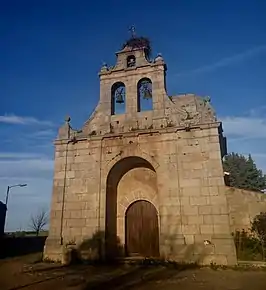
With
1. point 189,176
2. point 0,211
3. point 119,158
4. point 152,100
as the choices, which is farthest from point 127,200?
point 0,211

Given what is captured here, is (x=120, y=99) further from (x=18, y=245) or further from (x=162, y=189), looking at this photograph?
(x=18, y=245)

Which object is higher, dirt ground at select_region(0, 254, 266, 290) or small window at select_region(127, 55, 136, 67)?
small window at select_region(127, 55, 136, 67)

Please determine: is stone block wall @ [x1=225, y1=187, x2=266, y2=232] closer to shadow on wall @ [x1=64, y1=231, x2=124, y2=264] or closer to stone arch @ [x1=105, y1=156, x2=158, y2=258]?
stone arch @ [x1=105, y1=156, x2=158, y2=258]

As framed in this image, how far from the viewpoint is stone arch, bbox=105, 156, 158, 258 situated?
12.1 m

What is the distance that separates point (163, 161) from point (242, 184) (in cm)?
2105

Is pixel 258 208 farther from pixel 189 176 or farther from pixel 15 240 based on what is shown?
pixel 15 240

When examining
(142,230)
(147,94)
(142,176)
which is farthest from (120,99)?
(142,230)

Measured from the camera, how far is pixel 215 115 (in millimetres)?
11742

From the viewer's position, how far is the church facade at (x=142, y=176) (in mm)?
10539

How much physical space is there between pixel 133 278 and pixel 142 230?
15.8ft

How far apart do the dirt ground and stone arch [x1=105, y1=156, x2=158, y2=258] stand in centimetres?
232

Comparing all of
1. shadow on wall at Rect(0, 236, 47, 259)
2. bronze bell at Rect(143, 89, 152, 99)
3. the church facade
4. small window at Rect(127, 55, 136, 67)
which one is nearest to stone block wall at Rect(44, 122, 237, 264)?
the church facade

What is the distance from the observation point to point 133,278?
787 centimetres

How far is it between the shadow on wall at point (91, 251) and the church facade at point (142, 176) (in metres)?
0.06
